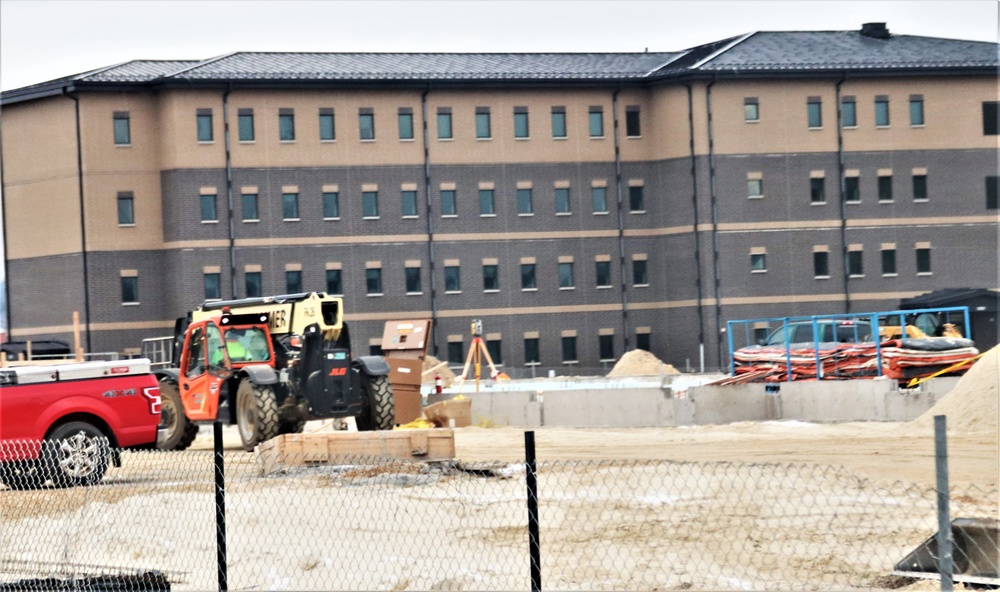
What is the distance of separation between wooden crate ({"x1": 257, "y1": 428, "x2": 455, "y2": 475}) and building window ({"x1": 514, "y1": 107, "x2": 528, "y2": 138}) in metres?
41.2

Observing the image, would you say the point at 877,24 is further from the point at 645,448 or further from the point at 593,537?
the point at 593,537

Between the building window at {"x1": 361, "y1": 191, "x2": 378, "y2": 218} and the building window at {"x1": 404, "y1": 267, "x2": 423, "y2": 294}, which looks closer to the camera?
the building window at {"x1": 361, "y1": 191, "x2": 378, "y2": 218}

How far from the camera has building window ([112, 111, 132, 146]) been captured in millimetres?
60281

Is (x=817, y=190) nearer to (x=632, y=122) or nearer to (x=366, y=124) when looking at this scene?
(x=632, y=122)

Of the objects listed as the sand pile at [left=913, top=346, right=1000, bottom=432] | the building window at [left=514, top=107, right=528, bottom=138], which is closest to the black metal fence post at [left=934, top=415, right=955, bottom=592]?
the sand pile at [left=913, top=346, right=1000, bottom=432]

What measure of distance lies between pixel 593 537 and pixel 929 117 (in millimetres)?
53412

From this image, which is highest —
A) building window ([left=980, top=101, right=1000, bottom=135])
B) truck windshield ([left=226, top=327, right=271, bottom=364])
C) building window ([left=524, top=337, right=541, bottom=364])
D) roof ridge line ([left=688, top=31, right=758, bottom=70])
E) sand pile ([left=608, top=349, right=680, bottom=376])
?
roof ridge line ([left=688, top=31, right=758, bottom=70])

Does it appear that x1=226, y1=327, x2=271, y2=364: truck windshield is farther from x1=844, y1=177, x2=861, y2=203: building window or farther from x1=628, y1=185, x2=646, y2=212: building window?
x1=844, y1=177, x2=861, y2=203: building window

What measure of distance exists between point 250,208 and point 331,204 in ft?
10.9

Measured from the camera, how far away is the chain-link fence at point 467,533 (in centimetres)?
1241

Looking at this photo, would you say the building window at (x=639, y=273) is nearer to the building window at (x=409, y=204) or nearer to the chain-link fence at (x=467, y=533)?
the building window at (x=409, y=204)

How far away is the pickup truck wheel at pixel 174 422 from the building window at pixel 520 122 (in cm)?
3619

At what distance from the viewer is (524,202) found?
6309cm

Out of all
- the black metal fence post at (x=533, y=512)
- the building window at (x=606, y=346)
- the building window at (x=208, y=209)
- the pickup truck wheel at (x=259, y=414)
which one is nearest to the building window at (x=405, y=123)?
the building window at (x=208, y=209)
